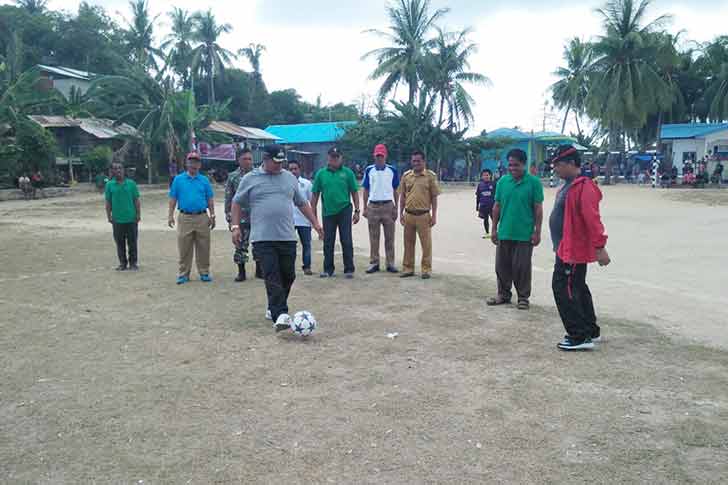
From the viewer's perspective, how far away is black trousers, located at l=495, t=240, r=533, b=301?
6.51 metres

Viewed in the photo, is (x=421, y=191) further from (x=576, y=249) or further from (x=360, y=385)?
(x=360, y=385)

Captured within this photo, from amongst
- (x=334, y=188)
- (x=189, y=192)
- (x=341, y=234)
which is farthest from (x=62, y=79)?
(x=341, y=234)

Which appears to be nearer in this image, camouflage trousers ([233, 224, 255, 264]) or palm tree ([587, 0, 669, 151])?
camouflage trousers ([233, 224, 255, 264])

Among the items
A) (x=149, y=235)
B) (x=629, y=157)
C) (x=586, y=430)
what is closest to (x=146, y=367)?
(x=586, y=430)

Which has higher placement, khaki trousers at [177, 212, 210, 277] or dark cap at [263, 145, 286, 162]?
dark cap at [263, 145, 286, 162]

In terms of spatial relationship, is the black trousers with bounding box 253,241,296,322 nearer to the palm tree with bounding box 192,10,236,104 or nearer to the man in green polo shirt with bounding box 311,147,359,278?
the man in green polo shirt with bounding box 311,147,359,278

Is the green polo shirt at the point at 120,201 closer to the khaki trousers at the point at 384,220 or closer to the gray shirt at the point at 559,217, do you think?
the khaki trousers at the point at 384,220

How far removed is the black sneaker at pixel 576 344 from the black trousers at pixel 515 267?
1497 millimetres

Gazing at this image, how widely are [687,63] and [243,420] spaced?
48.4m

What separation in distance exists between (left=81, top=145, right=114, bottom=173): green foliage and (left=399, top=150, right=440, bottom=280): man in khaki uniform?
26773mm

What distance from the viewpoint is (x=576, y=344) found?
505cm

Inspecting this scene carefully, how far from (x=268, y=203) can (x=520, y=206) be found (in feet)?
9.02

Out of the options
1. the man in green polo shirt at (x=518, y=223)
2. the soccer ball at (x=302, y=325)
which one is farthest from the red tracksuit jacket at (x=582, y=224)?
the soccer ball at (x=302, y=325)

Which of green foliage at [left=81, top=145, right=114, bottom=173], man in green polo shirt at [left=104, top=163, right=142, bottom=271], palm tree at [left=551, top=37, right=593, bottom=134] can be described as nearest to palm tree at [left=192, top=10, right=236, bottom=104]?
green foliage at [left=81, top=145, right=114, bottom=173]
